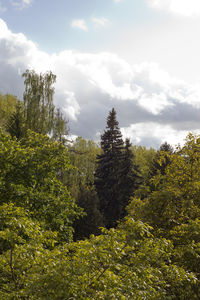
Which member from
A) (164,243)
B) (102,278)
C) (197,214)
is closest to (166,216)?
(197,214)

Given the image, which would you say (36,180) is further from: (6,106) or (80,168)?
(6,106)

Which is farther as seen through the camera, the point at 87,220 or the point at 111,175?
the point at 111,175

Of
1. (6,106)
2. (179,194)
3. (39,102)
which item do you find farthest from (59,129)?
(6,106)

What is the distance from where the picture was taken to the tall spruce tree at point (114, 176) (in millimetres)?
28797

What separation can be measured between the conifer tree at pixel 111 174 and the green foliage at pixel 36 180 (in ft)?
56.3

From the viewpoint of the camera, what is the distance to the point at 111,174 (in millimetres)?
29828

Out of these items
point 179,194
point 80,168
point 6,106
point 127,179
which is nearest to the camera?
point 179,194

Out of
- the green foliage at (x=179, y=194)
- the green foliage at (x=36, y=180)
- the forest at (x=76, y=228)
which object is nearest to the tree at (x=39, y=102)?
the forest at (x=76, y=228)

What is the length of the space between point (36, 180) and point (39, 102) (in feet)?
52.9

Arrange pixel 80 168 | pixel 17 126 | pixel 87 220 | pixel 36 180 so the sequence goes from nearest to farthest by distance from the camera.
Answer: pixel 36 180 < pixel 87 220 < pixel 17 126 < pixel 80 168

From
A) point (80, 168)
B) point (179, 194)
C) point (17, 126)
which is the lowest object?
point (179, 194)

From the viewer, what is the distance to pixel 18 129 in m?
23.1

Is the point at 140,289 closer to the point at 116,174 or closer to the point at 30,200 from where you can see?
the point at 30,200

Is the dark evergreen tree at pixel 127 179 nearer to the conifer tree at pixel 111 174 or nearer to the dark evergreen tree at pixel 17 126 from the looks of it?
the conifer tree at pixel 111 174
